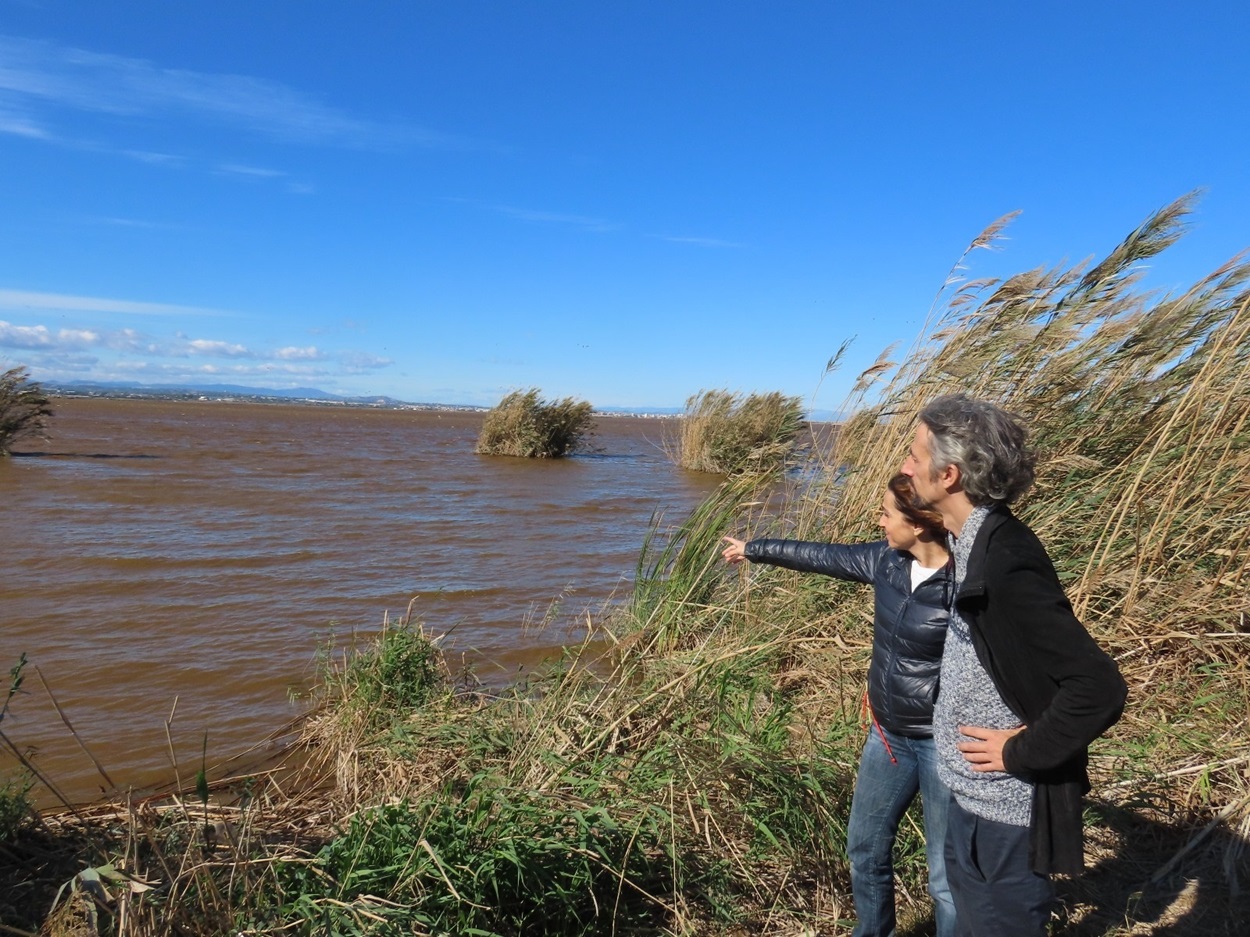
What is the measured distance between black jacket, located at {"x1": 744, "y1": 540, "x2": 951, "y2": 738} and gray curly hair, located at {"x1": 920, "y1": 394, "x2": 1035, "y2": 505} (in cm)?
39

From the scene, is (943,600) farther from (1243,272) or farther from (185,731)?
(185,731)

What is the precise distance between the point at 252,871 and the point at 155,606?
545cm

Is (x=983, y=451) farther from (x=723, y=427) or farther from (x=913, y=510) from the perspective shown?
(x=723, y=427)

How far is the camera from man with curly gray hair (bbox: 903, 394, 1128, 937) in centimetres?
156

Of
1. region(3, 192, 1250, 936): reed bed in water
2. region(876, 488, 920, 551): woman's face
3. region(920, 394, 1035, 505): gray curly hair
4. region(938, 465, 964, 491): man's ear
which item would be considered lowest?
region(3, 192, 1250, 936): reed bed in water

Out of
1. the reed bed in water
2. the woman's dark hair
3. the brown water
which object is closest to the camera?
the woman's dark hair

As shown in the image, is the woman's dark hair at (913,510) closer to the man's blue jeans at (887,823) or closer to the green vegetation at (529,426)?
the man's blue jeans at (887,823)

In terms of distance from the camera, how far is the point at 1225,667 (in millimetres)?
3416

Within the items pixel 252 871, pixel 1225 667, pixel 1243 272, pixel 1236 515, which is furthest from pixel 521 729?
pixel 1243 272

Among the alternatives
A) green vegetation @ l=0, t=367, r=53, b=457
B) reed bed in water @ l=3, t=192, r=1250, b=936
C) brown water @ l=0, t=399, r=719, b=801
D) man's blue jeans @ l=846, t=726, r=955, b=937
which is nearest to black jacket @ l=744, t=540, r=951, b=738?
man's blue jeans @ l=846, t=726, r=955, b=937

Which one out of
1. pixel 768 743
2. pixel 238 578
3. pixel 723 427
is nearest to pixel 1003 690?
pixel 768 743

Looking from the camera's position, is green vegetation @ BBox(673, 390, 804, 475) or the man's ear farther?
green vegetation @ BBox(673, 390, 804, 475)

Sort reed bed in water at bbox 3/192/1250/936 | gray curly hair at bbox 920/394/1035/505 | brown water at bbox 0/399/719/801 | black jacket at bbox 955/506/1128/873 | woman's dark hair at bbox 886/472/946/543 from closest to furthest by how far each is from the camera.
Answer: black jacket at bbox 955/506/1128/873 → gray curly hair at bbox 920/394/1035/505 → woman's dark hair at bbox 886/472/946/543 → reed bed in water at bbox 3/192/1250/936 → brown water at bbox 0/399/719/801

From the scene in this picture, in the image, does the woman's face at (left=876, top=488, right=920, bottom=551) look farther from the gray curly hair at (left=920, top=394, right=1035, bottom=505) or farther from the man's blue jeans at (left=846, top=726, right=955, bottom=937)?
the man's blue jeans at (left=846, top=726, right=955, bottom=937)
